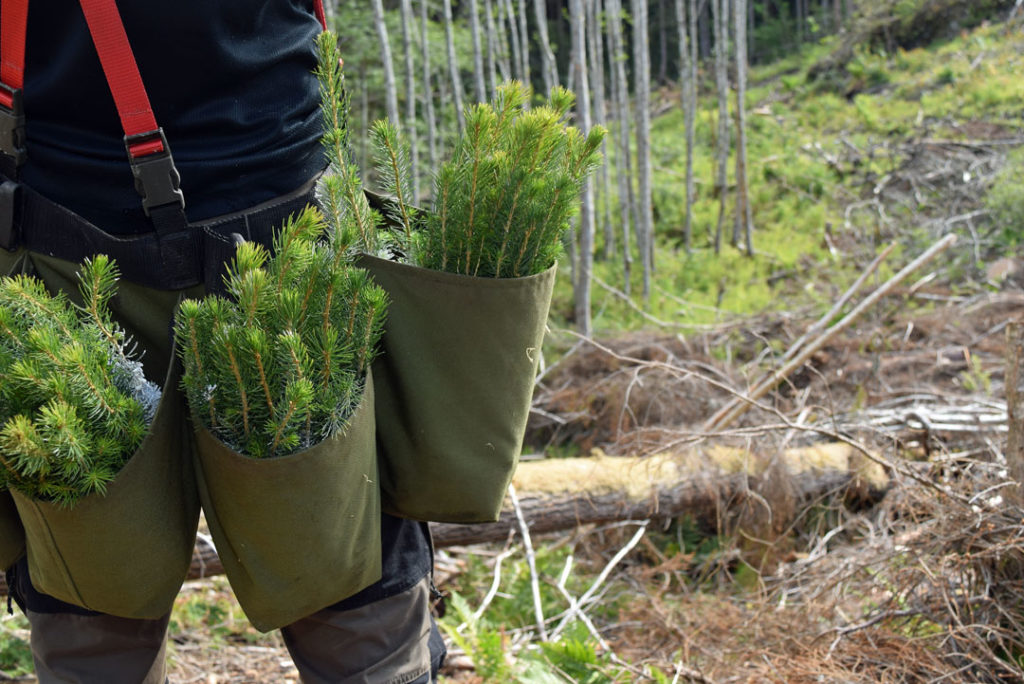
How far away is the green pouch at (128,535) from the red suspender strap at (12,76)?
0.43 metres

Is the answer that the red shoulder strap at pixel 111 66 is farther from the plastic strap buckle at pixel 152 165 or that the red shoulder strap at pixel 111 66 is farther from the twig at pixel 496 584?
the twig at pixel 496 584

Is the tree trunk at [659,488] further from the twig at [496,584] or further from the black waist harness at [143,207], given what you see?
the black waist harness at [143,207]

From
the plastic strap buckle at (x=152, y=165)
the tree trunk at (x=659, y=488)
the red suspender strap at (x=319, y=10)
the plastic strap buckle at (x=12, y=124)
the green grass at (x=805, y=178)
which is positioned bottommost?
the green grass at (x=805, y=178)

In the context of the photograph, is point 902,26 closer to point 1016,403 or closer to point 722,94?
point 722,94

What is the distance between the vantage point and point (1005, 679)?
2166mm

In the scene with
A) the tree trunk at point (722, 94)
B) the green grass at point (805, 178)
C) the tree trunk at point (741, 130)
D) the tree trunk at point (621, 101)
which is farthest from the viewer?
the tree trunk at point (722, 94)

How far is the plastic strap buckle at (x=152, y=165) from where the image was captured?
4.10ft

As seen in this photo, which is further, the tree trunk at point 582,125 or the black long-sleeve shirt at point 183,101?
the tree trunk at point 582,125

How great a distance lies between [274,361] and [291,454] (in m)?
0.13

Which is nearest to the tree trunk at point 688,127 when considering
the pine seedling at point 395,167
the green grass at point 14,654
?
the green grass at point 14,654

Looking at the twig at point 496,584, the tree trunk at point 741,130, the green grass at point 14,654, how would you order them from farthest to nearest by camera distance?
the tree trunk at point 741,130 < the twig at point 496,584 < the green grass at point 14,654

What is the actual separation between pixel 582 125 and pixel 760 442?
3.45 metres

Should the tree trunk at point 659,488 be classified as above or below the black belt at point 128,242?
below

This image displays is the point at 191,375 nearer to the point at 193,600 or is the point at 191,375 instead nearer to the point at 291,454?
the point at 291,454
